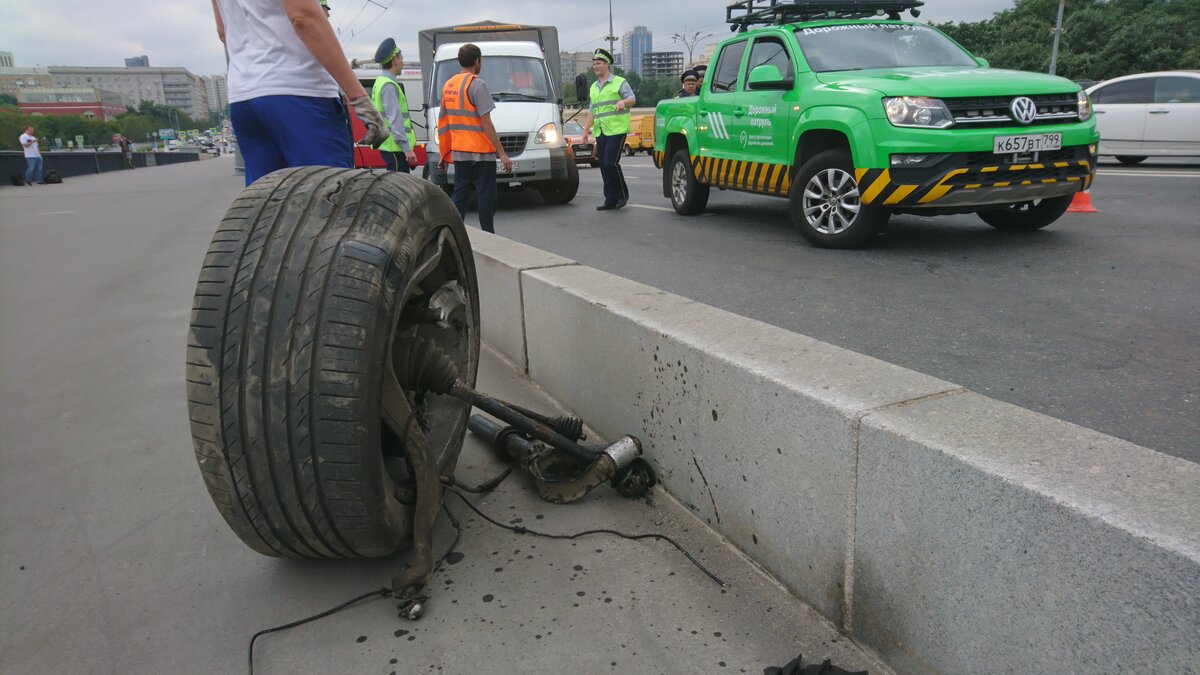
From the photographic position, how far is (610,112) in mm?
10078

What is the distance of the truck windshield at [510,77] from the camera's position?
37.7ft

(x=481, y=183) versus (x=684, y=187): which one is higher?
(x=481, y=183)

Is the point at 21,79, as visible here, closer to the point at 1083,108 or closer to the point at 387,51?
the point at 387,51

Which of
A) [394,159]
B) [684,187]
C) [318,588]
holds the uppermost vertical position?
[394,159]

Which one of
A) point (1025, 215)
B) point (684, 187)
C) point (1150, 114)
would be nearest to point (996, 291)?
point (1025, 215)

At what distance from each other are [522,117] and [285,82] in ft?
26.3

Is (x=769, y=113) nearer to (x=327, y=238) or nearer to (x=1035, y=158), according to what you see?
(x=1035, y=158)

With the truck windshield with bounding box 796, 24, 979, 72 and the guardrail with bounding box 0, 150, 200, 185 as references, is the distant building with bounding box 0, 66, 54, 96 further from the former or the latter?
the truck windshield with bounding box 796, 24, 979, 72

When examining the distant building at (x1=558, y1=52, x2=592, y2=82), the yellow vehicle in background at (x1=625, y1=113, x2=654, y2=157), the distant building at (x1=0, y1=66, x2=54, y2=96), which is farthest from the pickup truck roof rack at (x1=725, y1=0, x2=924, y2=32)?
the distant building at (x1=0, y1=66, x2=54, y2=96)

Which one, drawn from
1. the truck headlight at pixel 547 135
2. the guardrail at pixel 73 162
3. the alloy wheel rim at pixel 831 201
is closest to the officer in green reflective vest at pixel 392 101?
the truck headlight at pixel 547 135

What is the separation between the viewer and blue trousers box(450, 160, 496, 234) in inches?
272

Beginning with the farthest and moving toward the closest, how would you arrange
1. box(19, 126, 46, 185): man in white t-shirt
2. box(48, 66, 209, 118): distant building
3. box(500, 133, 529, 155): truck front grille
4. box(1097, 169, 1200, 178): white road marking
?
box(48, 66, 209, 118): distant building
box(19, 126, 46, 185): man in white t-shirt
box(1097, 169, 1200, 178): white road marking
box(500, 133, 529, 155): truck front grille

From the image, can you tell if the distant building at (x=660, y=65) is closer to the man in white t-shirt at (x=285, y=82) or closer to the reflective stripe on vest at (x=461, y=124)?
the reflective stripe on vest at (x=461, y=124)

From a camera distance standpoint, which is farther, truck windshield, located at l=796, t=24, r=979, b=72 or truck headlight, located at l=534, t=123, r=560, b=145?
truck headlight, located at l=534, t=123, r=560, b=145
